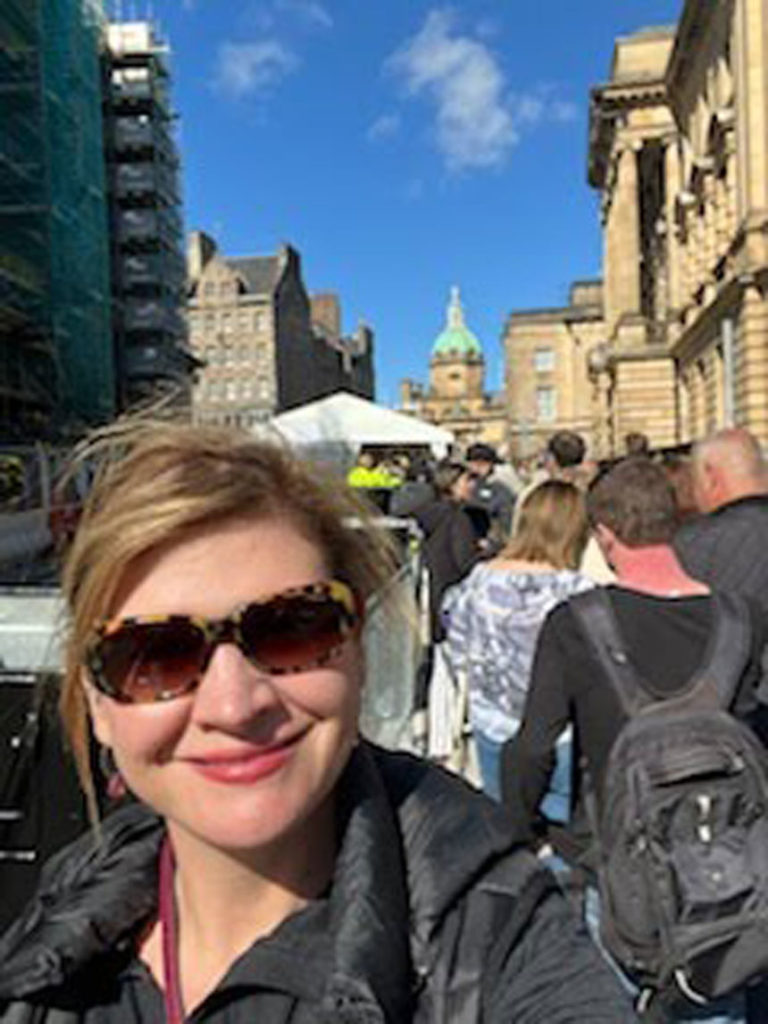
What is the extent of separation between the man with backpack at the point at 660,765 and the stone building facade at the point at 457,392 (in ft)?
356

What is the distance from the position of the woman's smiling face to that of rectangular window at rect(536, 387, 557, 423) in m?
90.5

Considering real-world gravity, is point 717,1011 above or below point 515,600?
below

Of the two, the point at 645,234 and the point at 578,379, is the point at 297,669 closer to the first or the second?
the point at 645,234

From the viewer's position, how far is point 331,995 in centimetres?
125

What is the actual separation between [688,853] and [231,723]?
1.57 m

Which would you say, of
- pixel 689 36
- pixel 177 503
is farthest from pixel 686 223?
pixel 177 503

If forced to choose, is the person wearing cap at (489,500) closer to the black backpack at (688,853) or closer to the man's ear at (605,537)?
the man's ear at (605,537)

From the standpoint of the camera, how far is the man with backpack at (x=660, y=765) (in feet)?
8.42

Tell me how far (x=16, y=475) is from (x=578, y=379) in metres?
71.4

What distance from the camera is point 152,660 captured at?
1437mm

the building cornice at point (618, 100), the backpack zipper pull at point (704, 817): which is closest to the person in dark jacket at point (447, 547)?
the backpack zipper pull at point (704, 817)

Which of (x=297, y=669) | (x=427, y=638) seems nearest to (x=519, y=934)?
(x=297, y=669)

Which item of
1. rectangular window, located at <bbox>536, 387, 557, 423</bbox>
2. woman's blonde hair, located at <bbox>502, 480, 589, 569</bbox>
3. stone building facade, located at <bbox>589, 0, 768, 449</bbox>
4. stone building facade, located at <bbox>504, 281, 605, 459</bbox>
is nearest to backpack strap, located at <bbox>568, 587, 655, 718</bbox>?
woman's blonde hair, located at <bbox>502, 480, 589, 569</bbox>

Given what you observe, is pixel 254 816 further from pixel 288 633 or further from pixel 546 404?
pixel 546 404
